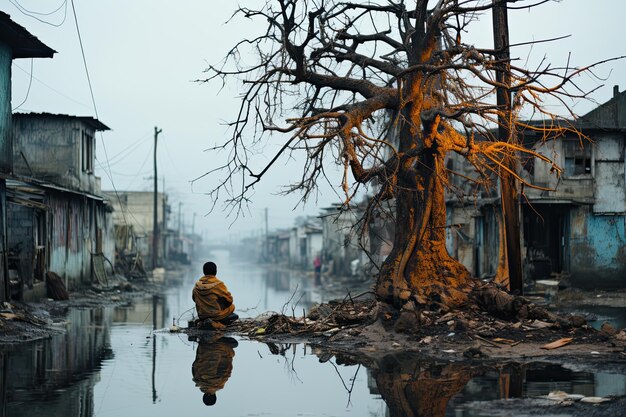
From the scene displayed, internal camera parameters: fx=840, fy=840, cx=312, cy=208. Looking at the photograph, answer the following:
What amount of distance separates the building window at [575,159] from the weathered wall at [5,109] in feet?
65.8

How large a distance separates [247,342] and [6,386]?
6546 mm

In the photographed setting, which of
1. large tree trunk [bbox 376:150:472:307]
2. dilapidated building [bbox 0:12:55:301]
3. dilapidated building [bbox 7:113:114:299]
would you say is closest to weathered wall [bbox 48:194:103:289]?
dilapidated building [bbox 7:113:114:299]

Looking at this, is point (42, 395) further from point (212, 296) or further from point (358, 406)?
point (212, 296)

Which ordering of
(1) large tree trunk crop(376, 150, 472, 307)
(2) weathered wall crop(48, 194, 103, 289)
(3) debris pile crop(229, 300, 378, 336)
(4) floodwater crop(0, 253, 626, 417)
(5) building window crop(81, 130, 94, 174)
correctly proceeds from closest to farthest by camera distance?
(4) floodwater crop(0, 253, 626, 417), (1) large tree trunk crop(376, 150, 472, 307), (3) debris pile crop(229, 300, 378, 336), (2) weathered wall crop(48, 194, 103, 289), (5) building window crop(81, 130, 94, 174)

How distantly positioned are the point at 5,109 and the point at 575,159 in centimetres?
2064

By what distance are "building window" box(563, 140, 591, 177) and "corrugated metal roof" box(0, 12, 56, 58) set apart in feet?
62.2

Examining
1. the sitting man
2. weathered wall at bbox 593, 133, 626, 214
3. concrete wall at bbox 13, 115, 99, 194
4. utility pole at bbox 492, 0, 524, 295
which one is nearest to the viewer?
utility pole at bbox 492, 0, 524, 295

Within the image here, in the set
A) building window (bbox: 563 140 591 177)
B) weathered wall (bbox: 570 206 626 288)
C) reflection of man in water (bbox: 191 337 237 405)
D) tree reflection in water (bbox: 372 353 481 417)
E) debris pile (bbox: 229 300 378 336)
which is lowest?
reflection of man in water (bbox: 191 337 237 405)

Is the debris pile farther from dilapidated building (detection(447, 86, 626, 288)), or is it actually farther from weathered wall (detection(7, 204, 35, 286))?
dilapidated building (detection(447, 86, 626, 288))

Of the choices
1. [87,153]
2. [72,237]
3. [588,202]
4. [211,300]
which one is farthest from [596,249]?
[87,153]

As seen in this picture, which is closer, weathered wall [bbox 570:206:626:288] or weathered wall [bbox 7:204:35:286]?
weathered wall [bbox 7:204:35:286]

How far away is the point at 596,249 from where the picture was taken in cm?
3141

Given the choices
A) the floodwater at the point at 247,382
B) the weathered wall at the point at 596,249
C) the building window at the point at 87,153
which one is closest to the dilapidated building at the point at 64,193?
the building window at the point at 87,153

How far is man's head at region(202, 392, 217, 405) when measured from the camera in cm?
941
